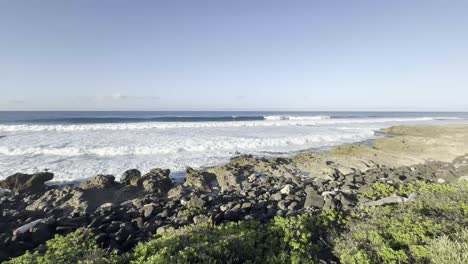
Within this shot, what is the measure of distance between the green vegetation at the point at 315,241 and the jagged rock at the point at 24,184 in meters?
5.19

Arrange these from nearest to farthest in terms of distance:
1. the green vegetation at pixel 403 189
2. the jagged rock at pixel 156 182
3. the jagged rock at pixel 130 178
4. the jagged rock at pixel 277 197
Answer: the green vegetation at pixel 403 189 < the jagged rock at pixel 277 197 < the jagged rock at pixel 156 182 < the jagged rock at pixel 130 178

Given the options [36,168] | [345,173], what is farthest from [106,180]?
[345,173]

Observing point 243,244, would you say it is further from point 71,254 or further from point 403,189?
point 403,189

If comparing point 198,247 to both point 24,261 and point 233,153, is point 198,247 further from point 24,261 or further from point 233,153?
point 233,153

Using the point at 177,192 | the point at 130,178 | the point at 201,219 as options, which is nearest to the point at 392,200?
the point at 201,219

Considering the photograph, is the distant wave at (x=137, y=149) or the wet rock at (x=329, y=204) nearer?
the wet rock at (x=329, y=204)

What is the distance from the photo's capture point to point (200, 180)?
880 cm

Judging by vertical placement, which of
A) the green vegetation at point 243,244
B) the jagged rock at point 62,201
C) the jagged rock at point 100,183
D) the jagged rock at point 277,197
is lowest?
the jagged rock at point 62,201

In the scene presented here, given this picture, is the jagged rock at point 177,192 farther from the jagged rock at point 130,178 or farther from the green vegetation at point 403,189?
the green vegetation at point 403,189

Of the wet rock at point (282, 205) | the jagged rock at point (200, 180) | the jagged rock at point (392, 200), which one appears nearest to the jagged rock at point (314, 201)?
the wet rock at point (282, 205)

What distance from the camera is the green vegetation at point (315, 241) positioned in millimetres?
3430

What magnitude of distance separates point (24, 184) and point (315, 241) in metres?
9.59

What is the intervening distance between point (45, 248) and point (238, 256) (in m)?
3.49

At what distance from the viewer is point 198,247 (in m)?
3.59
